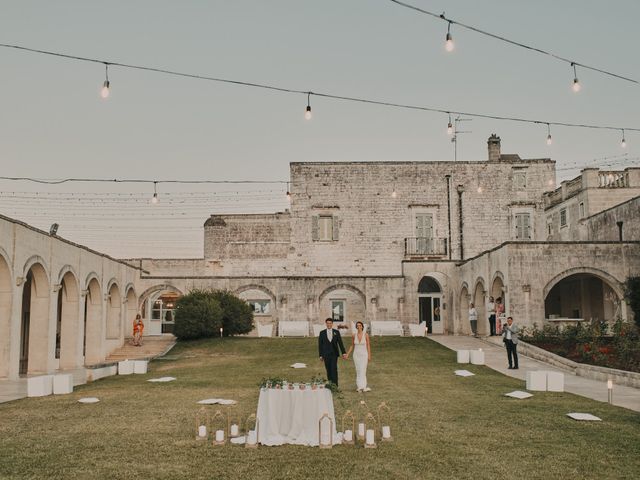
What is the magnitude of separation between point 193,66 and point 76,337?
1200cm

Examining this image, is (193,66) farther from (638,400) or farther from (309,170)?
(309,170)

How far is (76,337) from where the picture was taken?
21.5 meters

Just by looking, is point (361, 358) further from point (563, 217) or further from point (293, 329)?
point (563, 217)

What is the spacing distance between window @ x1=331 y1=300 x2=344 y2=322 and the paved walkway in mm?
7313

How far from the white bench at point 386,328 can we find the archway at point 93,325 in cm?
1093

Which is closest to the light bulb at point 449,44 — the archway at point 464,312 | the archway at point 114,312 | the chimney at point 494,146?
the archway at point 464,312

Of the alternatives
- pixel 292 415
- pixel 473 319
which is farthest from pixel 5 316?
pixel 473 319

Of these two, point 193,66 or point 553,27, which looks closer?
point 553,27

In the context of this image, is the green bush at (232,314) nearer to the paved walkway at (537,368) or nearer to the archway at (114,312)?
the archway at (114,312)

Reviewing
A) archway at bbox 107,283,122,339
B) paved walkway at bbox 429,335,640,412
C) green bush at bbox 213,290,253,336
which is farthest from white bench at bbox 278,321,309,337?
archway at bbox 107,283,122,339

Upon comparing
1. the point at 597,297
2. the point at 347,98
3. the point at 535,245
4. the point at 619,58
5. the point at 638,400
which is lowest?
the point at 638,400

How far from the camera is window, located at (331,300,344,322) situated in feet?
107

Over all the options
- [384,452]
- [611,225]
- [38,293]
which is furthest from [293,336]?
[384,452]

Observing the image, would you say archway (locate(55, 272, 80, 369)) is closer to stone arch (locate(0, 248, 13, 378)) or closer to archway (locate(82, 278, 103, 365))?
archway (locate(82, 278, 103, 365))
